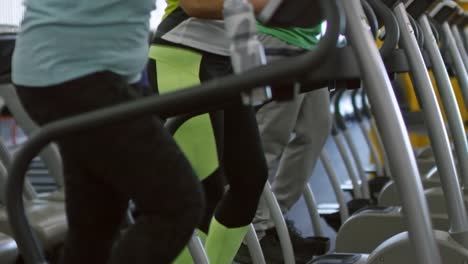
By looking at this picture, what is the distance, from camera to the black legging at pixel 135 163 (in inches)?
41.1

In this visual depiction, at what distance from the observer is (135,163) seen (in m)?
1.04

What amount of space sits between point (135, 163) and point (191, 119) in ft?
1.83

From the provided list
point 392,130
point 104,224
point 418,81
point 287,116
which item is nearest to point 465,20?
point 287,116

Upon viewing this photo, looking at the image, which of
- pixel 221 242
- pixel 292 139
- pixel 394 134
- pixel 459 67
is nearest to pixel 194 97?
pixel 394 134

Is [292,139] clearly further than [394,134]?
Yes

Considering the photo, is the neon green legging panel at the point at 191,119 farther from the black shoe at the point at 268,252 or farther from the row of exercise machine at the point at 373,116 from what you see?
the black shoe at the point at 268,252

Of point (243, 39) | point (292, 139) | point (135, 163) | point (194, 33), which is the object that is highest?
point (243, 39)

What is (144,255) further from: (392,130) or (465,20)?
(465,20)

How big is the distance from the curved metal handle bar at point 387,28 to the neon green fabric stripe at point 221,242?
1.95 feet

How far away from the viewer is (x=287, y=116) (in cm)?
260

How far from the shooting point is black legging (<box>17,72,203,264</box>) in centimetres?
104

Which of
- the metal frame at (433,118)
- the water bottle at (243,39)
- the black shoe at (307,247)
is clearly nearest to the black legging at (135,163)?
the water bottle at (243,39)

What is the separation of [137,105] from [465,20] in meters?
3.01

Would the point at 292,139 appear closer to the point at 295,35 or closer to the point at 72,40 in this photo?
the point at 295,35
